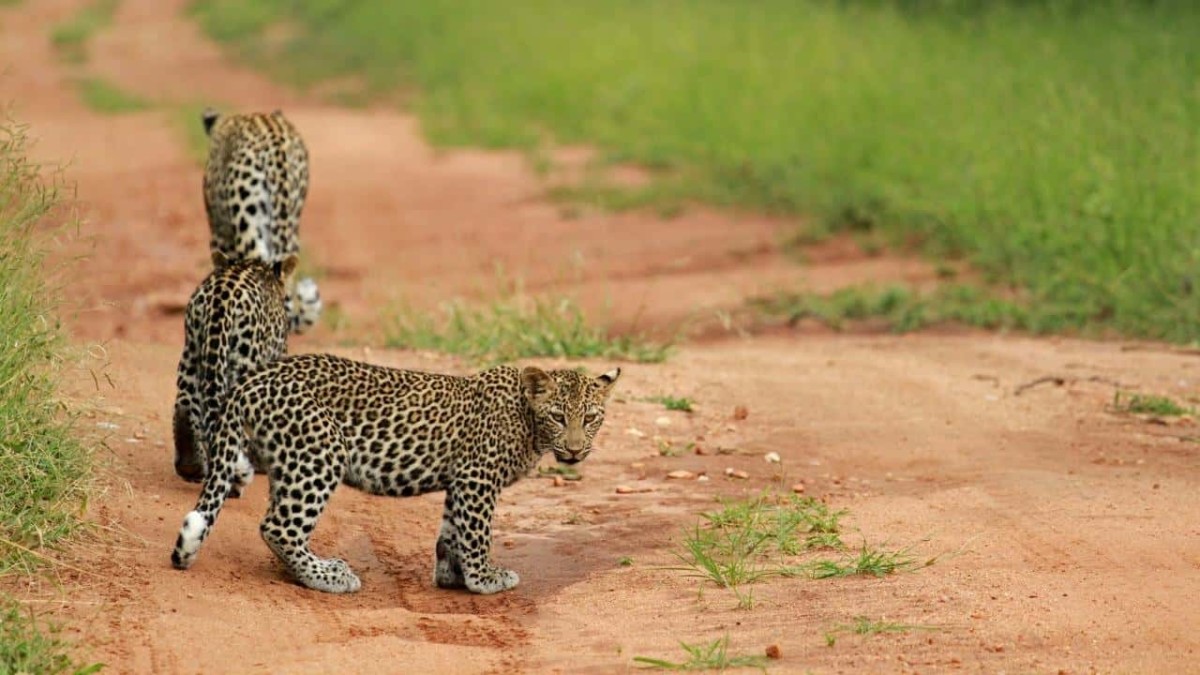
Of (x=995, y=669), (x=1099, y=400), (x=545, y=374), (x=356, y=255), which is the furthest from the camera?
(x=356, y=255)

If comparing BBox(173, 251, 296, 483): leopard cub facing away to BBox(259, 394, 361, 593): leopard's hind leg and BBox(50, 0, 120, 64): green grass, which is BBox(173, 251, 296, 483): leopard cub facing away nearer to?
BBox(259, 394, 361, 593): leopard's hind leg

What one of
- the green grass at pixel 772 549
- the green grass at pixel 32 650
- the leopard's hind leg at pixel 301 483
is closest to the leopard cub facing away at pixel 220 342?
the leopard's hind leg at pixel 301 483

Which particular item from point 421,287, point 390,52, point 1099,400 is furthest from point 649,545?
point 390,52

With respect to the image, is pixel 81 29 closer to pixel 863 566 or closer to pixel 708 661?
pixel 863 566

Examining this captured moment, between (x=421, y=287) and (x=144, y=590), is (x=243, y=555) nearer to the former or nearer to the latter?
(x=144, y=590)

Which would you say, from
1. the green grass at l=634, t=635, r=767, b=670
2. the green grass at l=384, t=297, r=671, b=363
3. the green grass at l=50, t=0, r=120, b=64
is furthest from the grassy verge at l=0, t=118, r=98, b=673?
the green grass at l=50, t=0, r=120, b=64

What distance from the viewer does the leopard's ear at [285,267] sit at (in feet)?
27.0

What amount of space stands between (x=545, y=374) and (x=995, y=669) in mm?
2197

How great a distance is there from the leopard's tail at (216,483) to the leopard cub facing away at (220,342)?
2.02ft

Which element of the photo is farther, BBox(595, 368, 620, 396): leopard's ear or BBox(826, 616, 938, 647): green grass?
BBox(595, 368, 620, 396): leopard's ear

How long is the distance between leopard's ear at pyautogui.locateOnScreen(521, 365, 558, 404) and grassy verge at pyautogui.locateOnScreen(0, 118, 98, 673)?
173 cm

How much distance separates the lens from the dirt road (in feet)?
20.6

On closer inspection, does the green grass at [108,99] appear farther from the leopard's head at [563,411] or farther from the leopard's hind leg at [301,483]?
the leopard's hind leg at [301,483]

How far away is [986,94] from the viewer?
16469 mm
